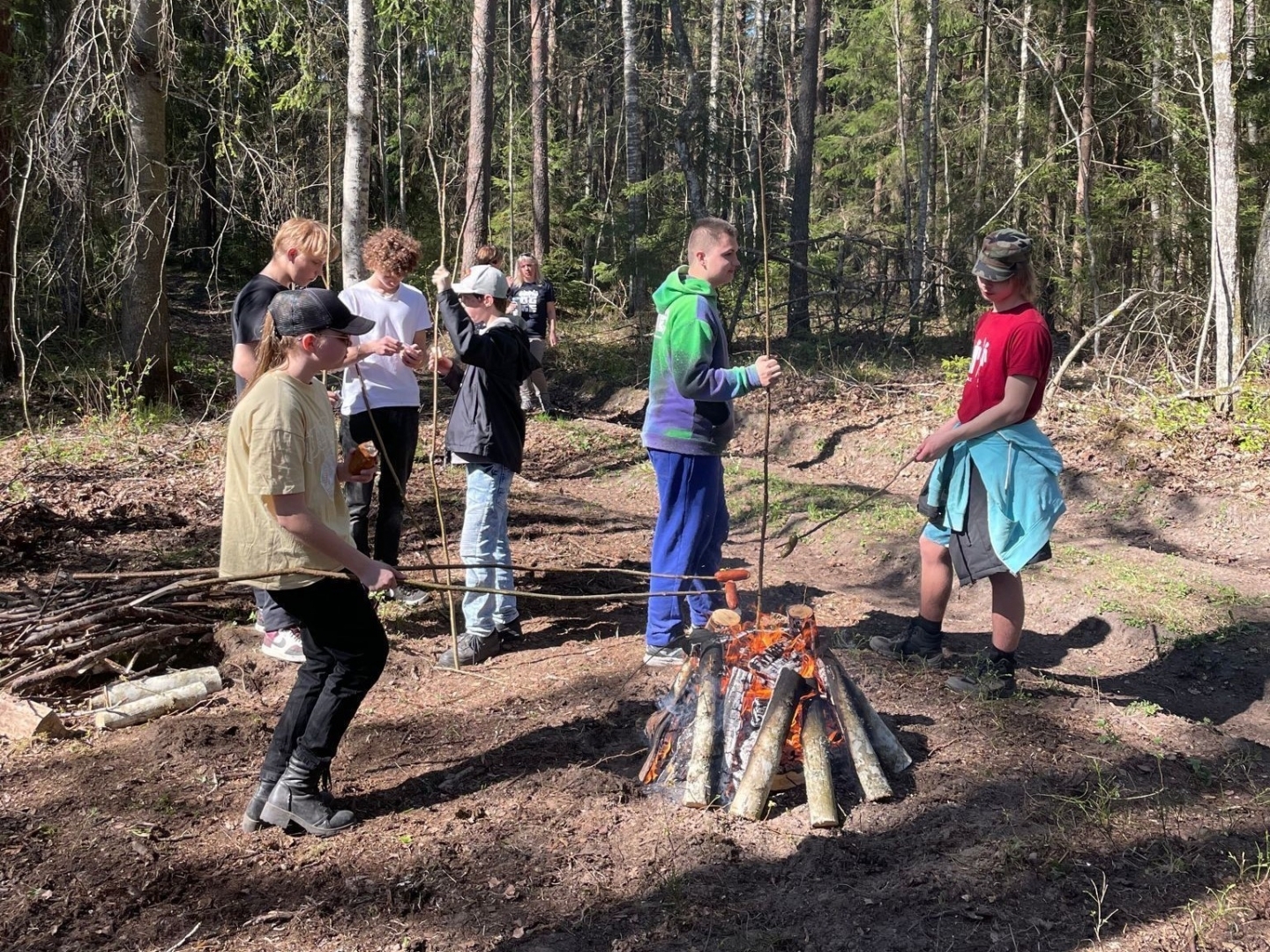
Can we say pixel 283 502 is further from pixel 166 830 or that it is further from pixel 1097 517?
pixel 1097 517

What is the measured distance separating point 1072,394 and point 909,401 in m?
1.87

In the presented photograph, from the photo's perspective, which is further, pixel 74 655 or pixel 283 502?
pixel 74 655

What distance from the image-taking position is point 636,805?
12.3 feet

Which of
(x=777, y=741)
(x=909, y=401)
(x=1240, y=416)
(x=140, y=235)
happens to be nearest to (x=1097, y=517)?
(x=1240, y=416)

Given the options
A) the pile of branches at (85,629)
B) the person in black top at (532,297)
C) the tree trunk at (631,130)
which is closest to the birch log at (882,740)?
the pile of branches at (85,629)

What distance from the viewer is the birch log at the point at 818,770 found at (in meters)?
3.49

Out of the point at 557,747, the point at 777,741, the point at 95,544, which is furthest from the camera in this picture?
the point at 95,544

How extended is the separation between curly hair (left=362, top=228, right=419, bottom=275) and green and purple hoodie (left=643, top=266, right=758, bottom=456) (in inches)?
56.4

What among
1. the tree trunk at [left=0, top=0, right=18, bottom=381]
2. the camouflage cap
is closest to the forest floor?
the camouflage cap

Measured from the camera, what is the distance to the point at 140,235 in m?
10.9

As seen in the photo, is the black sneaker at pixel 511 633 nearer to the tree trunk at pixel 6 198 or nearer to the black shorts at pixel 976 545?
the black shorts at pixel 976 545

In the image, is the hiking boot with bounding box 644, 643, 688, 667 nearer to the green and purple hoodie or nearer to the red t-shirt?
the green and purple hoodie

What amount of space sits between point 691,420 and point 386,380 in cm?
176

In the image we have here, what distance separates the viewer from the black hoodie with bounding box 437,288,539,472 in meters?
4.88
